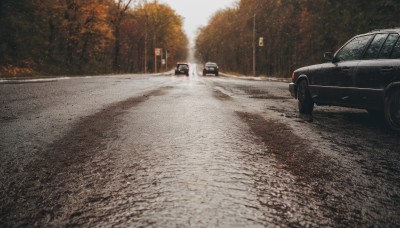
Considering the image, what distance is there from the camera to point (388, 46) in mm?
5715

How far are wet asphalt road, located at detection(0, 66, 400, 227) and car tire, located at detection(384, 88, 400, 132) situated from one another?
9.7 inches

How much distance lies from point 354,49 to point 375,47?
1.76 ft

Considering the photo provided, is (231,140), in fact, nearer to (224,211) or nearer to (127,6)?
(224,211)

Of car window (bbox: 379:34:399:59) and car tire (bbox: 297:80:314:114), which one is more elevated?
car window (bbox: 379:34:399:59)

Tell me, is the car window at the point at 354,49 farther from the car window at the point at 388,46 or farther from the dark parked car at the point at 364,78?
the car window at the point at 388,46

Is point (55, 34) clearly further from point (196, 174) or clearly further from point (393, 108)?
point (196, 174)

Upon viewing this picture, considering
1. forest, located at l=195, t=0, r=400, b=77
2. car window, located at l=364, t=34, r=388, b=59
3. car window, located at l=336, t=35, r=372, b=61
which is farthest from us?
forest, located at l=195, t=0, r=400, b=77

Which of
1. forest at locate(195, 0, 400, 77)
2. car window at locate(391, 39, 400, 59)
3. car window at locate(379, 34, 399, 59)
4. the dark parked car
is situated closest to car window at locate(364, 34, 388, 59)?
the dark parked car

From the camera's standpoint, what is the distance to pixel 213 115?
693 centimetres

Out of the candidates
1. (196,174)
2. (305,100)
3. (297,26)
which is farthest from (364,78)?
(297,26)

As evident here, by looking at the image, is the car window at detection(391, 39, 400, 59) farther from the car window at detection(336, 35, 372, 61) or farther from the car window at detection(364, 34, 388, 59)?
the car window at detection(336, 35, 372, 61)

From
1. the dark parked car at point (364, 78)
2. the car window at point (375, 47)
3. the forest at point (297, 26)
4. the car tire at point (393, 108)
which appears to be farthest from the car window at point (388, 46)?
the forest at point (297, 26)

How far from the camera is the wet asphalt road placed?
7.43 feet

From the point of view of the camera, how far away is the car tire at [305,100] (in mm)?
7641
